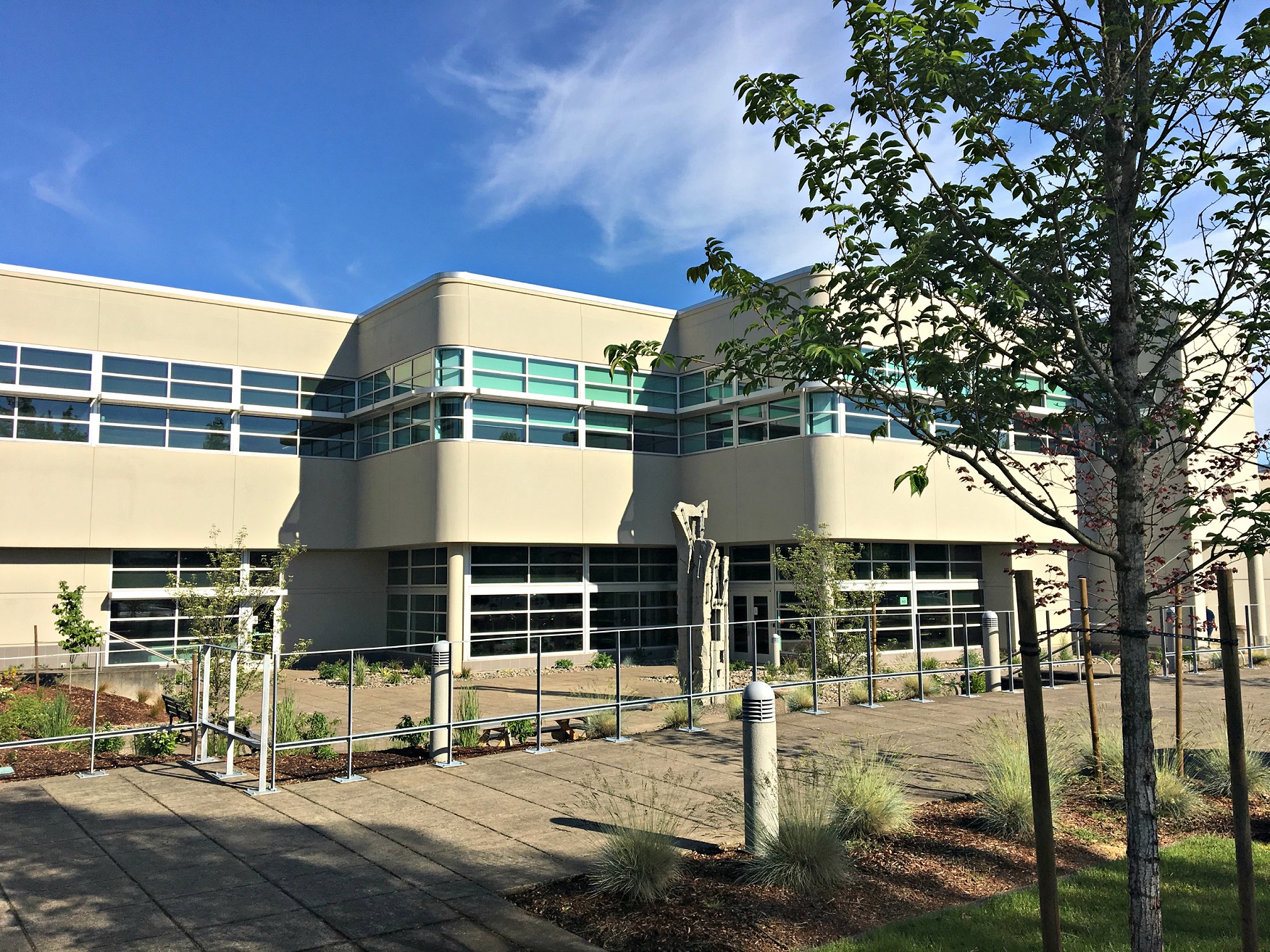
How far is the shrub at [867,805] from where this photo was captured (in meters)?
7.82

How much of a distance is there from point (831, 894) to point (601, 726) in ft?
23.4

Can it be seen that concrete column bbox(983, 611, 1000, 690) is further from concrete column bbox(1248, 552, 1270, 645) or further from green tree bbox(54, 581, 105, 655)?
concrete column bbox(1248, 552, 1270, 645)

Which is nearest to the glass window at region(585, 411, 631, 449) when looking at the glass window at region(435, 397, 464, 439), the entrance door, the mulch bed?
the glass window at region(435, 397, 464, 439)

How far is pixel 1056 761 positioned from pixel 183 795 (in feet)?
28.3

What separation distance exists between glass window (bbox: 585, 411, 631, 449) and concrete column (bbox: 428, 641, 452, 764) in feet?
58.4

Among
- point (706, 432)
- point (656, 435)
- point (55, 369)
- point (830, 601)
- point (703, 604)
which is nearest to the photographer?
point (703, 604)

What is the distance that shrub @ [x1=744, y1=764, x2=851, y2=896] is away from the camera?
266 inches

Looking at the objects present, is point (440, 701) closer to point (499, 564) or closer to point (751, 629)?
point (499, 564)

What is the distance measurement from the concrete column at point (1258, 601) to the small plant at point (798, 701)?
25.0 metres

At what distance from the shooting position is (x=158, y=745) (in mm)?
12148

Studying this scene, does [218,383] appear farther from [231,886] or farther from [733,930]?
[733,930]

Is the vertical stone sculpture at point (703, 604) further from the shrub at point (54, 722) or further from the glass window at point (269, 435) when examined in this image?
the glass window at point (269, 435)

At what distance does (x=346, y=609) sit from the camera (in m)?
30.6

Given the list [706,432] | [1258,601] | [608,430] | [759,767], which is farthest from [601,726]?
[1258,601]
